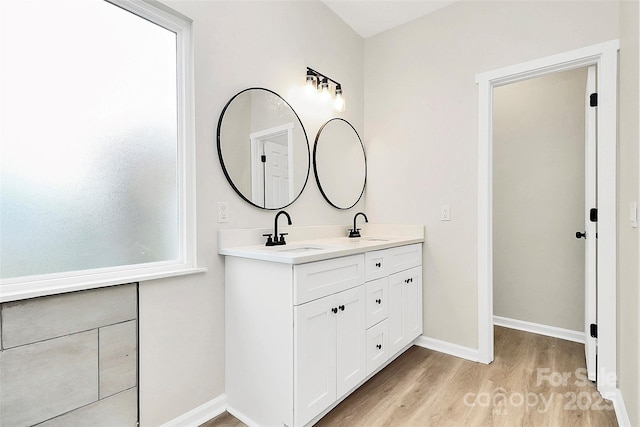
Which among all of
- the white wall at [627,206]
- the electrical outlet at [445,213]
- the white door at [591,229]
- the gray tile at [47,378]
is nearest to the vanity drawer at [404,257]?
the electrical outlet at [445,213]

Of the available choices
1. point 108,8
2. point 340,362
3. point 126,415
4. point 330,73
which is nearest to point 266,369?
point 340,362

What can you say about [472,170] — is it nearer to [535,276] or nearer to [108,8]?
[535,276]

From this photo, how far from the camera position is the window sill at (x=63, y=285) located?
125 cm

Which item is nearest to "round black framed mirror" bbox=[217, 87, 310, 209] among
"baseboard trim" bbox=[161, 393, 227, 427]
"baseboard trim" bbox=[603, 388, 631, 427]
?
"baseboard trim" bbox=[161, 393, 227, 427]

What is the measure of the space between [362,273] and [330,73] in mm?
1703

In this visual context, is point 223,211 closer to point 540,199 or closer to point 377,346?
point 377,346

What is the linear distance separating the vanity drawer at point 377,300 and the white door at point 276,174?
2.65ft

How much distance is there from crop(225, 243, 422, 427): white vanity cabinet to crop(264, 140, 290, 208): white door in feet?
1.71

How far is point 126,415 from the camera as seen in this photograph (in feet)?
5.07

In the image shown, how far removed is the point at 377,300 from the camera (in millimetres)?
2143

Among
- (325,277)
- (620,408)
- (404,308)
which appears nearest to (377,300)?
(404,308)

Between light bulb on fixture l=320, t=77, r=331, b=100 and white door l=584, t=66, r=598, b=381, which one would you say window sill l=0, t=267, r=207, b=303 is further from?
white door l=584, t=66, r=598, b=381

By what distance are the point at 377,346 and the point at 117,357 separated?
144cm

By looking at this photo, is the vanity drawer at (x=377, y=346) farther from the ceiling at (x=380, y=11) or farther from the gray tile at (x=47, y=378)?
the ceiling at (x=380, y=11)
